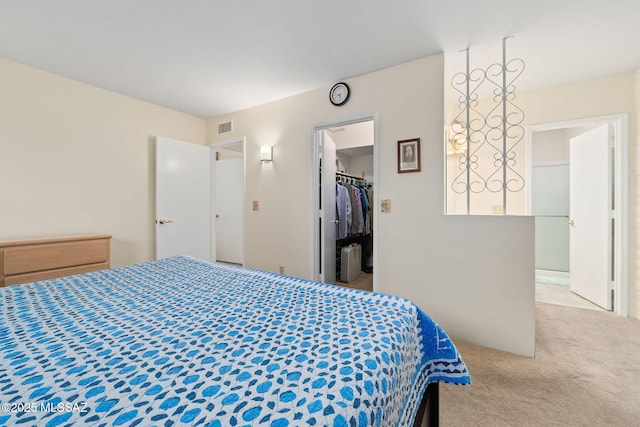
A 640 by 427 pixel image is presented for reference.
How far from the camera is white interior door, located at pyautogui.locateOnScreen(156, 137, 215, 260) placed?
3.32 metres

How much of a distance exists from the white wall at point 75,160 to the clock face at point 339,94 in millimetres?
2336

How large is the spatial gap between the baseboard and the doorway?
8.60 ft

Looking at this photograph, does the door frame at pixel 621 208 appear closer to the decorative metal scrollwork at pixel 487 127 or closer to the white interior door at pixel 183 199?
the decorative metal scrollwork at pixel 487 127

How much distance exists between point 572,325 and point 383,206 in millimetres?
2079

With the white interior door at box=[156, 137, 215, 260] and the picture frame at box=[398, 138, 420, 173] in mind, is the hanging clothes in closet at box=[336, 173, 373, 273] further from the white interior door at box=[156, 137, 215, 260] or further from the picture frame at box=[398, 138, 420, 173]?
the white interior door at box=[156, 137, 215, 260]

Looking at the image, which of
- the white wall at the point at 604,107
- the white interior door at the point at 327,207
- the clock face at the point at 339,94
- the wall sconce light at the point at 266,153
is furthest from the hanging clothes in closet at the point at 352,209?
the white wall at the point at 604,107

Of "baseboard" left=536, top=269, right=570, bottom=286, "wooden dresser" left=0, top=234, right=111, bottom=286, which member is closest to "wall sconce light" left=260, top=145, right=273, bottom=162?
"wooden dresser" left=0, top=234, right=111, bottom=286

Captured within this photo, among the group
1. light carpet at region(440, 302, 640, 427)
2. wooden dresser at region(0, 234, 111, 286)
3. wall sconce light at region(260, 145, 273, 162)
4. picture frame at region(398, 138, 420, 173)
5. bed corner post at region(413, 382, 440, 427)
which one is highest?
wall sconce light at region(260, 145, 273, 162)

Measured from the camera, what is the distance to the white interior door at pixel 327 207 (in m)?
3.11

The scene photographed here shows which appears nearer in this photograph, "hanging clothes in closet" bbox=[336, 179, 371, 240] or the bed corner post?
the bed corner post

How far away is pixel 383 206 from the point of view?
2549 millimetres

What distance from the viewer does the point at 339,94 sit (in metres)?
2.77

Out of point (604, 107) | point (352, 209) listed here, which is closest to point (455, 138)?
point (604, 107)

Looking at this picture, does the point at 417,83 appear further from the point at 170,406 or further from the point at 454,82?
the point at 170,406
